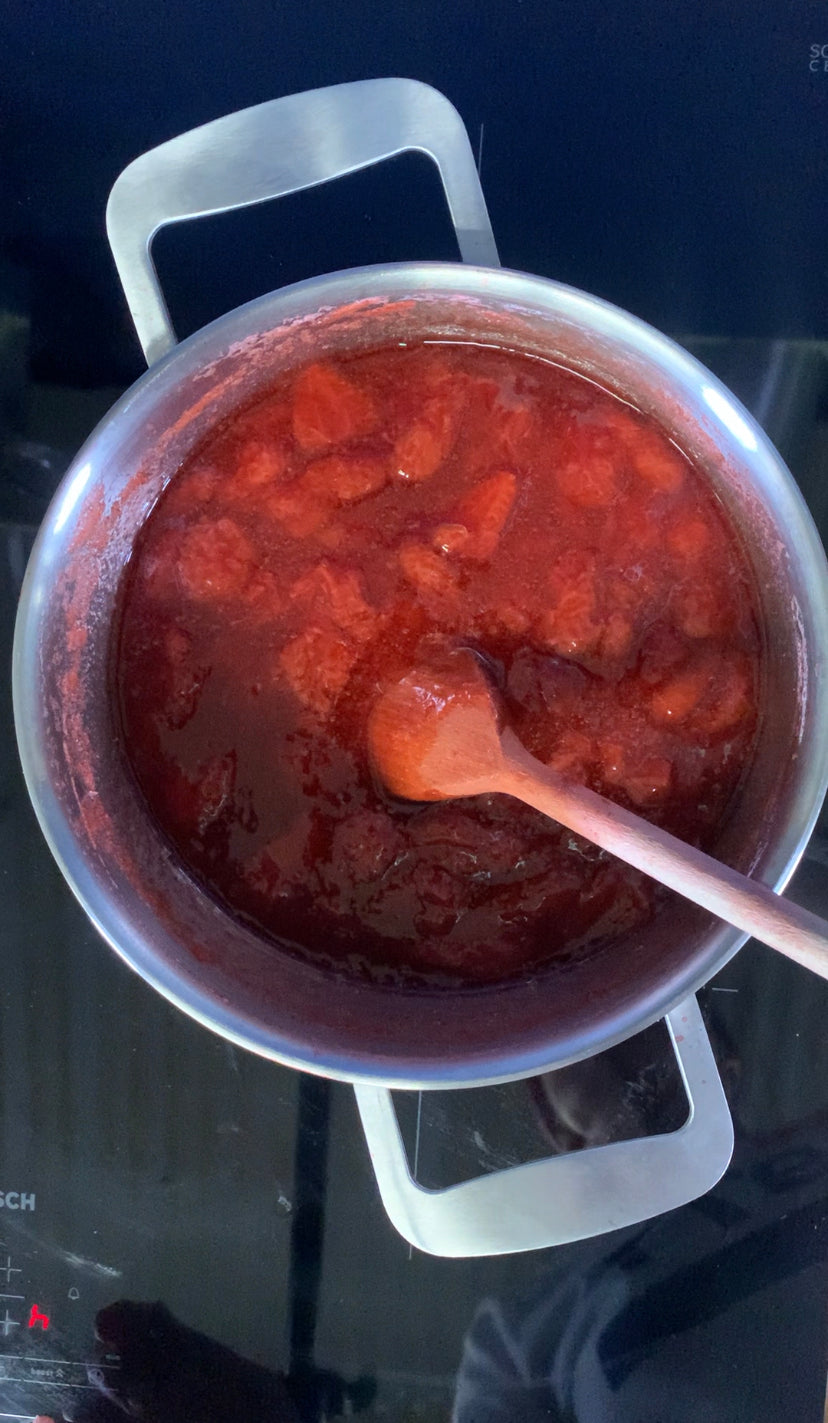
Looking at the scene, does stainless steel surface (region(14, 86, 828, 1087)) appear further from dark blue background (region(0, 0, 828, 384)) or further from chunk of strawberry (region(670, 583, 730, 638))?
dark blue background (region(0, 0, 828, 384))

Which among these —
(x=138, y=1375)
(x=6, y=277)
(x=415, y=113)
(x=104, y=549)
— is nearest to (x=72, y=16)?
(x=6, y=277)

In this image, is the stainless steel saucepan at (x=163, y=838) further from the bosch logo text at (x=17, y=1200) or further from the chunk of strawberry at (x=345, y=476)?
the bosch logo text at (x=17, y=1200)

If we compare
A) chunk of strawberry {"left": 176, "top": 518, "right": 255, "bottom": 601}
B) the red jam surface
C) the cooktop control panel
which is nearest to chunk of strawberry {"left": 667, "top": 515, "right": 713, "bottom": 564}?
the red jam surface

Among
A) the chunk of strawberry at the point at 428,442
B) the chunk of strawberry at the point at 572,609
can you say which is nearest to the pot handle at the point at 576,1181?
the chunk of strawberry at the point at 572,609

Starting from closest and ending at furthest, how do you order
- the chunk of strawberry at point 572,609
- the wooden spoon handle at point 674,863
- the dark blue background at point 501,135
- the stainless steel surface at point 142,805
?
the wooden spoon handle at point 674,863
the stainless steel surface at point 142,805
the chunk of strawberry at point 572,609
the dark blue background at point 501,135

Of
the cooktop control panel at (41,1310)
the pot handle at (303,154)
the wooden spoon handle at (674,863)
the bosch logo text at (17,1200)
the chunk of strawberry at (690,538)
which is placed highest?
the pot handle at (303,154)

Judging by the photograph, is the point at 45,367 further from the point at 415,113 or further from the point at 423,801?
the point at 423,801
